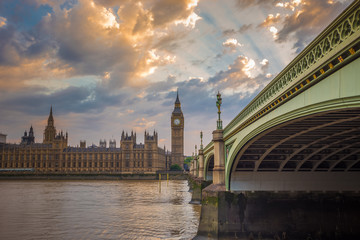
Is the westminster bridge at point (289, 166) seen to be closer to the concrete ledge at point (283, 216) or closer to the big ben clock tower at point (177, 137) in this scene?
the concrete ledge at point (283, 216)

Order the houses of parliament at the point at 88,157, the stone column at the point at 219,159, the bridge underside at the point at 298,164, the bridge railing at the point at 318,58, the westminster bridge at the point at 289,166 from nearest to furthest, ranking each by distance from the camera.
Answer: the bridge railing at the point at 318,58 → the westminster bridge at the point at 289,166 → the bridge underside at the point at 298,164 → the stone column at the point at 219,159 → the houses of parliament at the point at 88,157

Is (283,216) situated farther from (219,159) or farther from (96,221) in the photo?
(96,221)

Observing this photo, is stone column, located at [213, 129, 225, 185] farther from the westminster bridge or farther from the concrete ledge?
the concrete ledge

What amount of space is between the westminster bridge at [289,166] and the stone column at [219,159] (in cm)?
6

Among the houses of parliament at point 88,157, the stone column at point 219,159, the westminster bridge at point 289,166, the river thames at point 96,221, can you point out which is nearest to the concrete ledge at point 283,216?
the westminster bridge at point 289,166

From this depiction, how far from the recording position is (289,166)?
19125mm

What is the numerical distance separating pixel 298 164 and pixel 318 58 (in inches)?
500

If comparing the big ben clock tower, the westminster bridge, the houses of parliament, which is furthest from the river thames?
the big ben clock tower

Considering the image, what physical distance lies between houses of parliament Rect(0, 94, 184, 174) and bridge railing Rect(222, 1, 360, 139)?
119510 mm

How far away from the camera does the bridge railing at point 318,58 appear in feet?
19.4

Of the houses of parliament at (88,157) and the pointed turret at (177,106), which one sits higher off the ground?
the pointed turret at (177,106)

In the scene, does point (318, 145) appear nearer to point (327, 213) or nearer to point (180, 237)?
point (327, 213)

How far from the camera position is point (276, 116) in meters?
10.5

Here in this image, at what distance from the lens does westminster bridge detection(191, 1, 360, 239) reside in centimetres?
909
